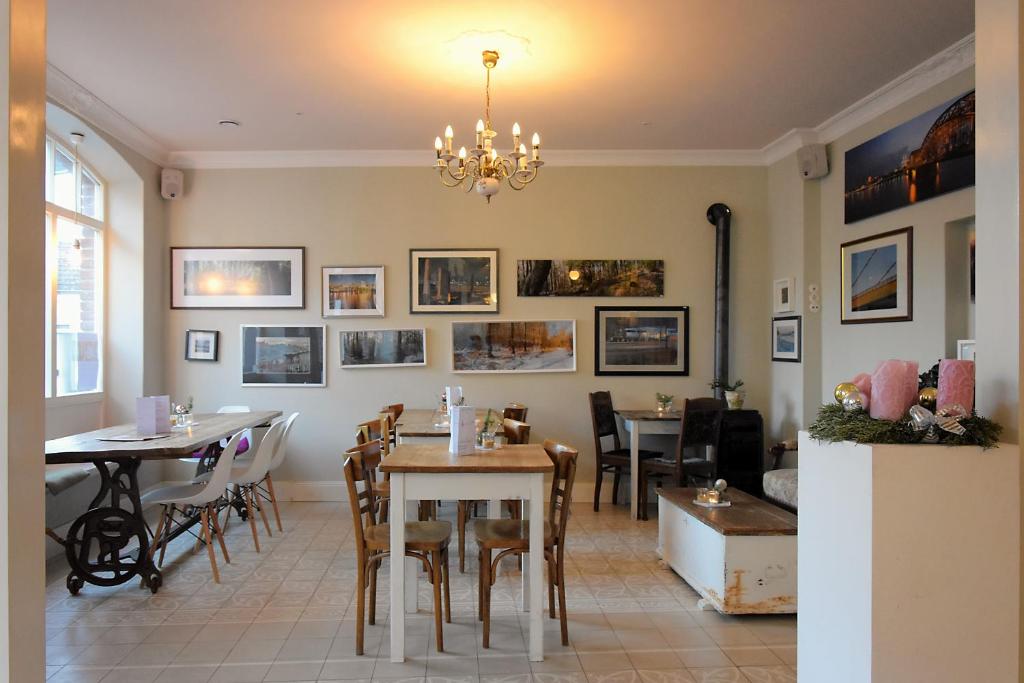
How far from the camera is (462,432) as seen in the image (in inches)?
128

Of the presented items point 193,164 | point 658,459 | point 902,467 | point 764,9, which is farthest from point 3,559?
point 193,164

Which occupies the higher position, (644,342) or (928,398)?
(644,342)

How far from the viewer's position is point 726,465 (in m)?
5.81

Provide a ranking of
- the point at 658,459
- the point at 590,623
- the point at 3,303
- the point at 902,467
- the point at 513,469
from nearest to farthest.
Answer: the point at 3,303
the point at 902,467
the point at 513,469
the point at 590,623
the point at 658,459

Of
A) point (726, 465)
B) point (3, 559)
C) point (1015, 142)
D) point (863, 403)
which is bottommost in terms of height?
point (726, 465)

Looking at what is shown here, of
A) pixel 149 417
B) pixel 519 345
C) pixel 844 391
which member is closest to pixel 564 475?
pixel 844 391

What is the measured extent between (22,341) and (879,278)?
5.10m

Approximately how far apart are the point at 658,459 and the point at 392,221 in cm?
328

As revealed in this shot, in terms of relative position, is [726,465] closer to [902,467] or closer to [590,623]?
[590,623]

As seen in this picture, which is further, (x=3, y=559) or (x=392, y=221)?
(x=392, y=221)

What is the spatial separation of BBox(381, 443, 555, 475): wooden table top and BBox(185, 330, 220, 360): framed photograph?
12.3 ft

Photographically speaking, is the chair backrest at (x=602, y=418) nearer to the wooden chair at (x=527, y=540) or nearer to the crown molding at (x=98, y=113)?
the wooden chair at (x=527, y=540)

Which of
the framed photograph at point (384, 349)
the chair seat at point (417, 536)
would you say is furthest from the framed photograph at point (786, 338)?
the chair seat at point (417, 536)

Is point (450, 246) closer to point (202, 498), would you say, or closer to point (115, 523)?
point (202, 498)
